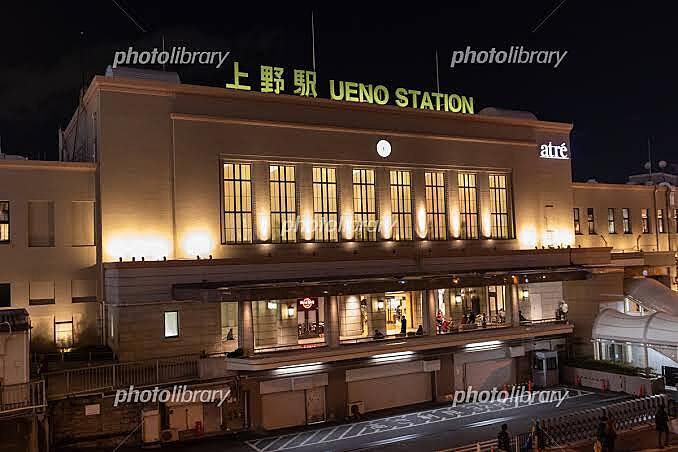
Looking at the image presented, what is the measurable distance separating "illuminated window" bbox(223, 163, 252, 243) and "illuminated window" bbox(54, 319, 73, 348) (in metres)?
9.84

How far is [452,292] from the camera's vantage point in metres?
45.5

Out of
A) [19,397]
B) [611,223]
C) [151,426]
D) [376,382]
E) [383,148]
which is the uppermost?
[383,148]

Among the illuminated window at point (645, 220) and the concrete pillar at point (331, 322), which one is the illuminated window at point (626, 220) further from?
the concrete pillar at point (331, 322)

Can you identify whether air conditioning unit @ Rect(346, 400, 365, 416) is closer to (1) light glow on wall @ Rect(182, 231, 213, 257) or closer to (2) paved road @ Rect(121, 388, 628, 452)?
(2) paved road @ Rect(121, 388, 628, 452)

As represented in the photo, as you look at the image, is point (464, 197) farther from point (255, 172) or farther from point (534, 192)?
point (255, 172)

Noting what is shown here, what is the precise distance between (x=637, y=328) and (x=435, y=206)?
592 inches

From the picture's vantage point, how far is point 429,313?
38125 millimetres

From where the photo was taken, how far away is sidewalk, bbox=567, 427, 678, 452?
27.6 meters

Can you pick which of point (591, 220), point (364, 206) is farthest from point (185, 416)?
point (591, 220)

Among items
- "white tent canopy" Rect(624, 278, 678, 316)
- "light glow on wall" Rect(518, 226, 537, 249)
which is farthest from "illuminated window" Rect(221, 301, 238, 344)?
"white tent canopy" Rect(624, 278, 678, 316)

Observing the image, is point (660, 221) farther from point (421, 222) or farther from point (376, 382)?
point (376, 382)

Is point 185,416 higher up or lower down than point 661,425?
higher up

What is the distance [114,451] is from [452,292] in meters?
24.8

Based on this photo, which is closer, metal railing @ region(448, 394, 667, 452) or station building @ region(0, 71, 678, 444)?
metal railing @ region(448, 394, 667, 452)
